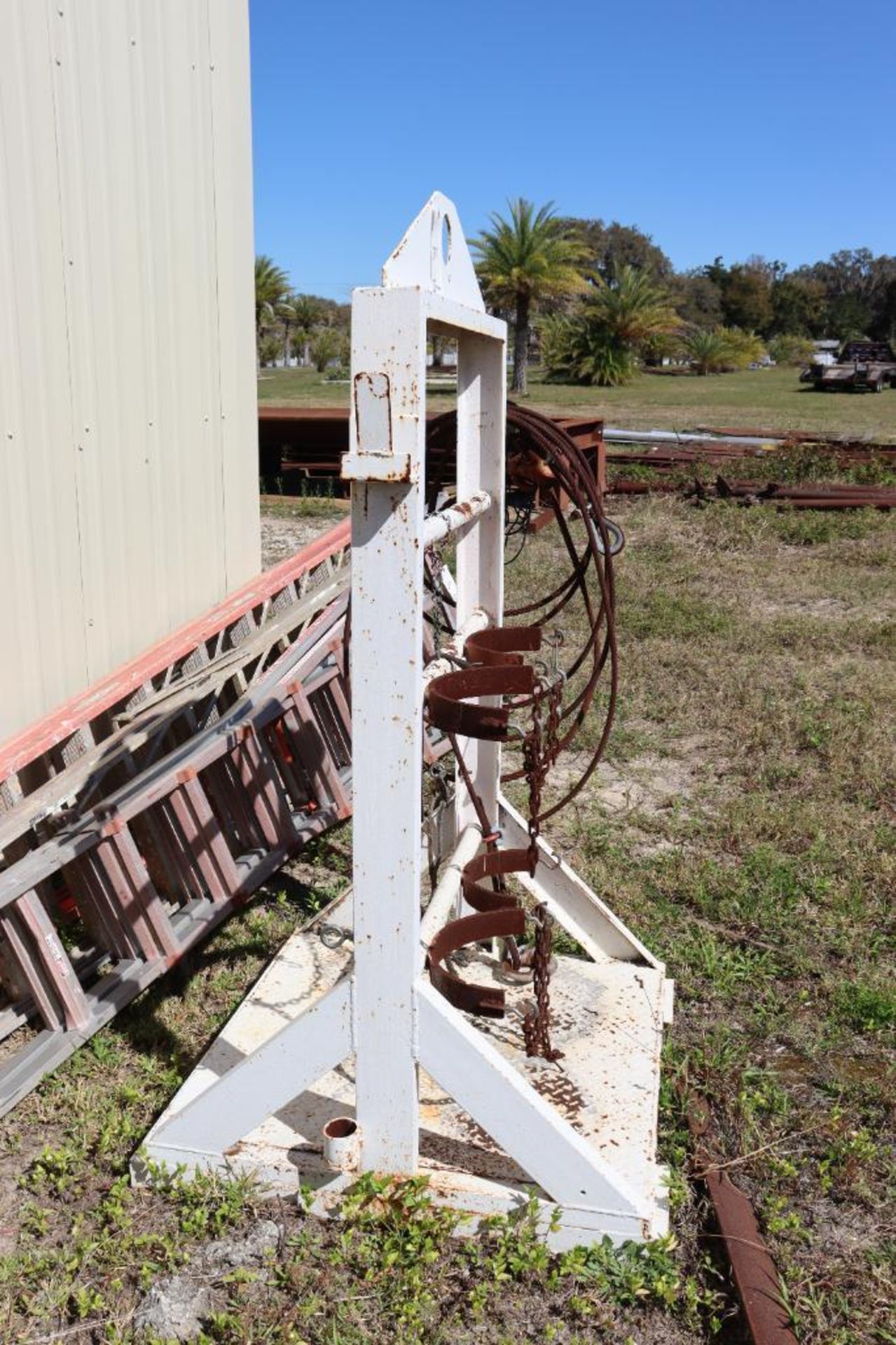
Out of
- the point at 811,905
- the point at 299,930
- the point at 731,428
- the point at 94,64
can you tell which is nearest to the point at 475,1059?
the point at 299,930

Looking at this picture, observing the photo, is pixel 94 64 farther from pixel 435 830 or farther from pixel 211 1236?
pixel 211 1236

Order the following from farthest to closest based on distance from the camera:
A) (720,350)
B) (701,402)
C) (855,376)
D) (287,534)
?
(720,350) < (855,376) < (701,402) < (287,534)

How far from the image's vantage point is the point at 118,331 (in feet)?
13.8

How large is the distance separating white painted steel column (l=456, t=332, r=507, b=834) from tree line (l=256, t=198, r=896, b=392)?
9019mm

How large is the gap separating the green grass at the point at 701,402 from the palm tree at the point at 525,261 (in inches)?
114

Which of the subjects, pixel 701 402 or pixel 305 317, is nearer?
pixel 701 402

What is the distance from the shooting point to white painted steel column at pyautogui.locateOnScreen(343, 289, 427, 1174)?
219cm

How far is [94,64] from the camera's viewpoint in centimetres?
393

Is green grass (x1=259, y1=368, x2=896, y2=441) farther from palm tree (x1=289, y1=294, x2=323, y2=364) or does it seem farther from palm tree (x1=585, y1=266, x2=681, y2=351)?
palm tree (x1=289, y1=294, x2=323, y2=364)

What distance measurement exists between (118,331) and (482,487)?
166 cm

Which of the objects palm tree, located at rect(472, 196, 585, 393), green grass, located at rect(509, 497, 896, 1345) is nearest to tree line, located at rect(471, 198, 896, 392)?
palm tree, located at rect(472, 196, 585, 393)

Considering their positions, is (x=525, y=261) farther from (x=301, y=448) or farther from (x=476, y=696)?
(x=476, y=696)

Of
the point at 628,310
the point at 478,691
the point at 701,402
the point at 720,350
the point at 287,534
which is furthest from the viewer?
the point at 720,350

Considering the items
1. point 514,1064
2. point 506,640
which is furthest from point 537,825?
point 514,1064
